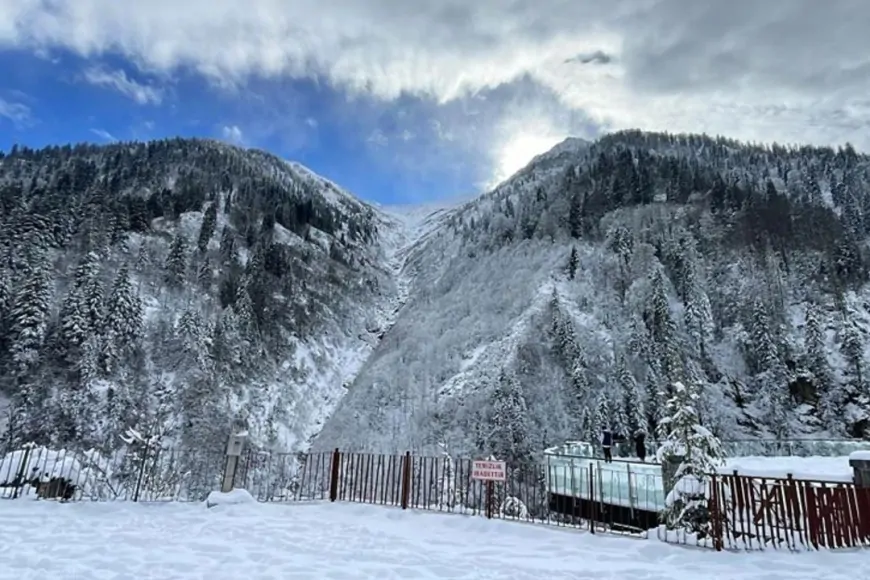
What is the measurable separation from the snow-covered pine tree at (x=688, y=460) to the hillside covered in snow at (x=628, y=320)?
54.5 feet

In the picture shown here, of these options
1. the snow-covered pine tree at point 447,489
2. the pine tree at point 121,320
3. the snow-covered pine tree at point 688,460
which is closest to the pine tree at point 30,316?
the pine tree at point 121,320

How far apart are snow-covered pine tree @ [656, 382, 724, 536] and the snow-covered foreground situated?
93cm

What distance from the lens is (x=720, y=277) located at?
59031 mm

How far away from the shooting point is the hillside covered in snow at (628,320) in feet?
138

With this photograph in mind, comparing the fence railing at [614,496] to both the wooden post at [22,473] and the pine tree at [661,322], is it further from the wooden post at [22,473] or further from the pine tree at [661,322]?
the pine tree at [661,322]

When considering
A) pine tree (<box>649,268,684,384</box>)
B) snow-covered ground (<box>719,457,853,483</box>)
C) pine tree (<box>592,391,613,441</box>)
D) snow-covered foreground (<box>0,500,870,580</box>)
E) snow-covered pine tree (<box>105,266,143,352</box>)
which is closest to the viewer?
snow-covered foreground (<box>0,500,870,580</box>)

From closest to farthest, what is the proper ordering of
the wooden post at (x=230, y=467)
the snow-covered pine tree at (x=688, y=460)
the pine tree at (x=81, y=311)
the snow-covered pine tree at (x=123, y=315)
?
the snow-covered pine tree at (x=688, y=460)
the wooden post at (x=230, y=467)
the pine tree at (x=81, y=311)
the snow-covered pine tree at (x=123, y=315)

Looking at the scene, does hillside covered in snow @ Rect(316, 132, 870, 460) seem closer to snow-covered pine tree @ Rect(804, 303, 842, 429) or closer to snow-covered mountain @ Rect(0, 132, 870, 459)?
snow-covered pine tree @ Rect(804, 303, 842, 429)

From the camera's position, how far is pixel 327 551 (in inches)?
328

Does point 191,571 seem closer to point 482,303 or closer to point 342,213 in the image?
Answer: point 482,303

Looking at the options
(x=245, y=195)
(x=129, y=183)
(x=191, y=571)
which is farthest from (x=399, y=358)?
(x=129, y=183)

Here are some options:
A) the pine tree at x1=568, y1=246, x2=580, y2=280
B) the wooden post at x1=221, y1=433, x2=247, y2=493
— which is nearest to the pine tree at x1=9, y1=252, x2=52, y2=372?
the wooden post at x1=221, y1=433, x2=247, y2=493

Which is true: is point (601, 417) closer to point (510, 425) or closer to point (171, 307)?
point (510, 425)

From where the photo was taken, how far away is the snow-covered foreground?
278 inches
